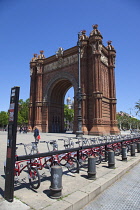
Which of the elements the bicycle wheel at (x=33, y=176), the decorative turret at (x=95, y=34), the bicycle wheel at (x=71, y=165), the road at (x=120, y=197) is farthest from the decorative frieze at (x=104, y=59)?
the bicycle wheel at (x=33, y=176)

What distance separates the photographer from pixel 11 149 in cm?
378

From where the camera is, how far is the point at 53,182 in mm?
3887

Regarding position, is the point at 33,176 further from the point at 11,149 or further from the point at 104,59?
the point at 104,59

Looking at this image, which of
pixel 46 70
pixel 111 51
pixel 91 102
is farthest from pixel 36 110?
A: pixel 111 51

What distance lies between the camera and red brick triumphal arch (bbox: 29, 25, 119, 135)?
28453mm

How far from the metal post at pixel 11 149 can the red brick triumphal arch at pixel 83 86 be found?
2347 centimetres

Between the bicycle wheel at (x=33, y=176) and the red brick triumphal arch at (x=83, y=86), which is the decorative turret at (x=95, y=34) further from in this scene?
the bicycle wheel at (x=33, y=176)

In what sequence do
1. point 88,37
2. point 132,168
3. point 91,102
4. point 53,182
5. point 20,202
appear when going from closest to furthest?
point 20,202 → point 53,182 → point 132,168 → point 91,102 → point 88,37

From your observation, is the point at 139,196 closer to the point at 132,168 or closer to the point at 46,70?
the point at 132,168

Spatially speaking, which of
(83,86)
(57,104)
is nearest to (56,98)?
(57,104)

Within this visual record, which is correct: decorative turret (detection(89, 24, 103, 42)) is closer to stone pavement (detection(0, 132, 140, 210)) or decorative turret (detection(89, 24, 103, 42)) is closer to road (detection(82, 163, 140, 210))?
stone pavement (detection(0, 132, 140, 210))

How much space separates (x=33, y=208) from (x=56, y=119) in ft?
118

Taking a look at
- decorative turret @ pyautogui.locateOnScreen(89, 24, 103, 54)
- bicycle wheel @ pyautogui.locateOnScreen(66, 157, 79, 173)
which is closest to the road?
bicycle wheel @ pyautogui.locateOnScreen(66, 157, 79, 173)

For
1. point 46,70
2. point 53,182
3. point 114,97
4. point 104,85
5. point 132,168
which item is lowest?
point 132,168
